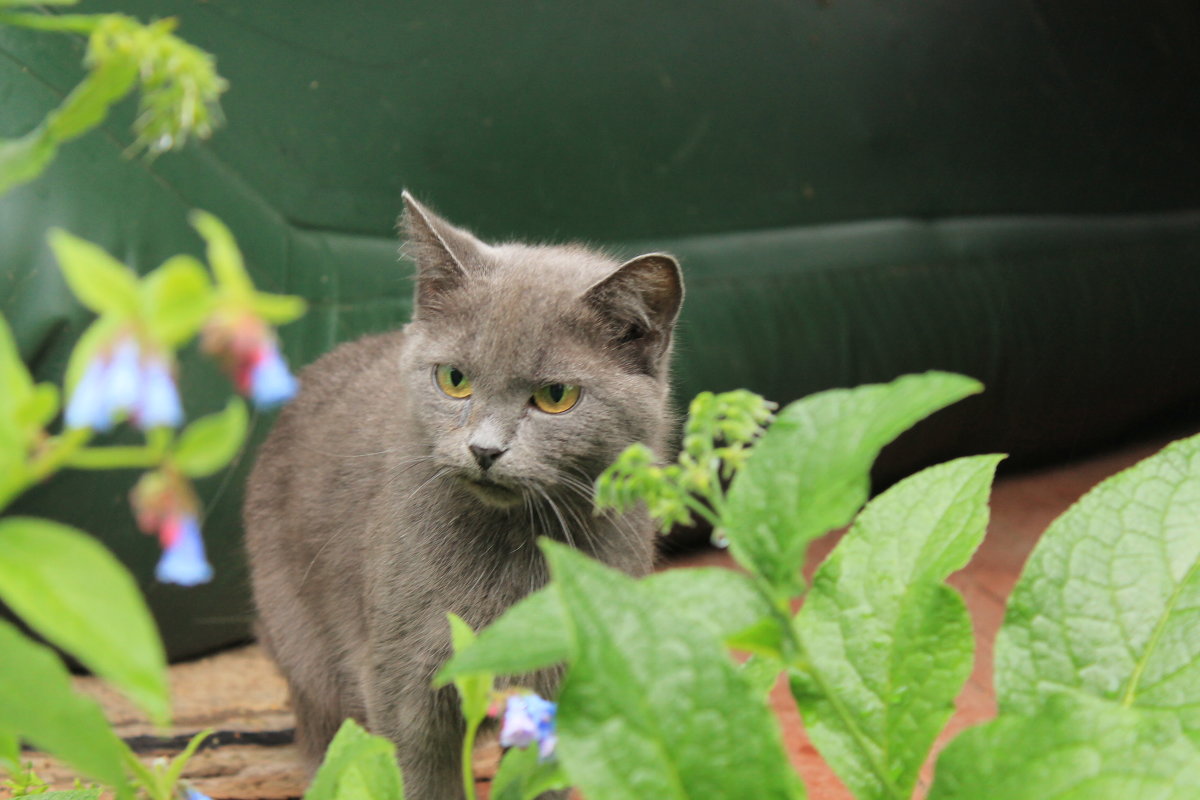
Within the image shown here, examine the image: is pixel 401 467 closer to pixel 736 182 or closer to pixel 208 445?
pixel 208 445

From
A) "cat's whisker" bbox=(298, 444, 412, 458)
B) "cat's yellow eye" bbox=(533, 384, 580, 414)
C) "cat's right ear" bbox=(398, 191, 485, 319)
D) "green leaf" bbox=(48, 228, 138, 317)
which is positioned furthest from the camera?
"cat's whisker" bbox=(298, 444, 412, 458)

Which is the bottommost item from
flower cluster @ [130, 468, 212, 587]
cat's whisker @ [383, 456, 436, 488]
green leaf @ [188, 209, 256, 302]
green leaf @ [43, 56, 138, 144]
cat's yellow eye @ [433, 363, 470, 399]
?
cat's whisker @ [383, 456, 436, 488]

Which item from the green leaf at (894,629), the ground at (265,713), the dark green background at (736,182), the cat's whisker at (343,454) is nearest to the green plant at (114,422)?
the green leaf at (894,629)

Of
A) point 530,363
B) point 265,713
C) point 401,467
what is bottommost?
point 265,713

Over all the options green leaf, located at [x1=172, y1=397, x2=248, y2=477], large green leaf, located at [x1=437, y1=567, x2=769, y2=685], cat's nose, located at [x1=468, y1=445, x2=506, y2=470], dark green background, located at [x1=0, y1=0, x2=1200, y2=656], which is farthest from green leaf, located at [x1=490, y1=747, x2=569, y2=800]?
dark green background, located at [x1=0, y1=0, x2=1200, y2=656]

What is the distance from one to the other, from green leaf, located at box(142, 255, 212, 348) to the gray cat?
1211 millimetres

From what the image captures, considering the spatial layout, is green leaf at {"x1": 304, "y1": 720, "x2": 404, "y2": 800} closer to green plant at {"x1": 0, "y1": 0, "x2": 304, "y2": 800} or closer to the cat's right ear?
green plant at {"x1": 0, "y1": 0, "x2": 304, "y2": 800}

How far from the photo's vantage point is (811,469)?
0.70 m

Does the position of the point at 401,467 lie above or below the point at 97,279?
below

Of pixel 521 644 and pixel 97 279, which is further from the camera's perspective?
pixel 521 644

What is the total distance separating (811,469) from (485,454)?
3.37 ft

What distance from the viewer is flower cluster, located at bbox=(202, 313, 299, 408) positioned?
476mm

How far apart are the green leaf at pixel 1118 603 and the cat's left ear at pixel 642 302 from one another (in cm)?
96

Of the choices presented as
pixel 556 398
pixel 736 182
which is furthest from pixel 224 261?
pixel 736 182
